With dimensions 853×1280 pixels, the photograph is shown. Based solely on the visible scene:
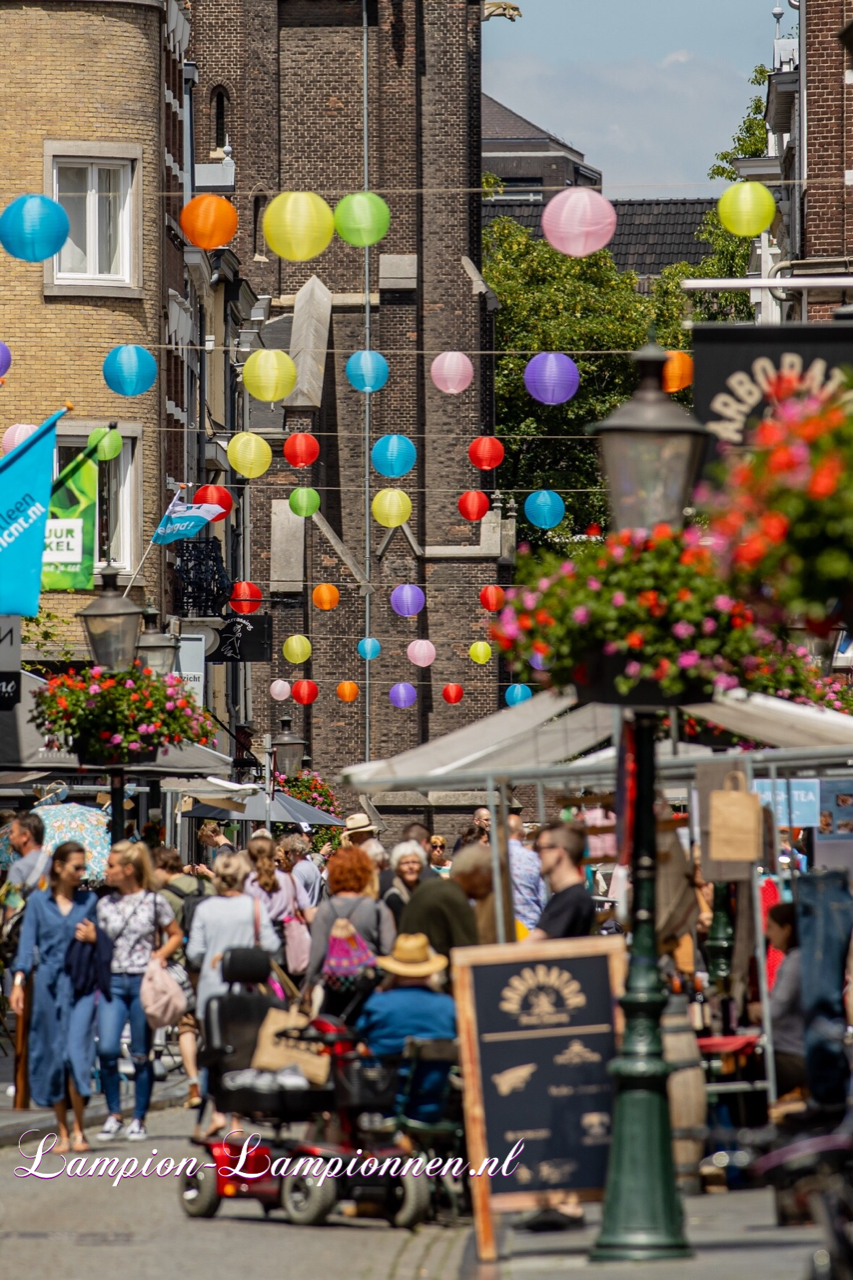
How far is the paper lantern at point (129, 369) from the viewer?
22.2 metres

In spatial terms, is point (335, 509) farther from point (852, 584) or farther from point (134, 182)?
point (852, 584)

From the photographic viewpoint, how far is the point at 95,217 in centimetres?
3009

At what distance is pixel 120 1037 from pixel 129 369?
9861 millimetres

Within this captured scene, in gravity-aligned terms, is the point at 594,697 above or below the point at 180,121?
below

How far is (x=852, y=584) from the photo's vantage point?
7.17 metres

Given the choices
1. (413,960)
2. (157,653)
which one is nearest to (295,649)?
(157,653)

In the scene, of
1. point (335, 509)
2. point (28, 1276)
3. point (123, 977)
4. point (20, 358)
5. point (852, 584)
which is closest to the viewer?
point (852, 584)

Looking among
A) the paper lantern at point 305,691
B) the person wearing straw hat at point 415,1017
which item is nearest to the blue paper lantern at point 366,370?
the person wearing straw hat at point 415,1017

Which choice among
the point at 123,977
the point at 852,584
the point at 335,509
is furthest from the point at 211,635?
the point at 852,584

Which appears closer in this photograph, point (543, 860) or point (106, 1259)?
point (106, 1259)

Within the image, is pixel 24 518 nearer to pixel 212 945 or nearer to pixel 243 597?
pixel 212 945

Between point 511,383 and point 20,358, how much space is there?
3527cm

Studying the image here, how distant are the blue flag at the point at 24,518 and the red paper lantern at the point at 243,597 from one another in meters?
18.4

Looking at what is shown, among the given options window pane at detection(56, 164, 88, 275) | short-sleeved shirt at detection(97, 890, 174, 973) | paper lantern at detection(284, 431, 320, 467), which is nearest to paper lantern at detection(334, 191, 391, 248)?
short-sleeved shirt at detection(97, 890, 174, 973)
